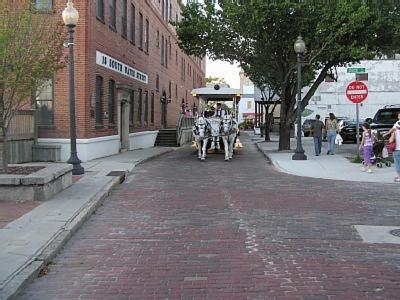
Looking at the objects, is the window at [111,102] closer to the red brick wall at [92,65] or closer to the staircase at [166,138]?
the red brick wall at [92,65]

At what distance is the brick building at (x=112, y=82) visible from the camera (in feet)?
66.7

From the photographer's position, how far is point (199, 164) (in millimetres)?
20547

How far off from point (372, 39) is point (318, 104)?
28.8 m

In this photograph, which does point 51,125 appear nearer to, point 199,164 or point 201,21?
point 199,164

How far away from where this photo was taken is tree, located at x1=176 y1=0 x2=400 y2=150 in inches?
854

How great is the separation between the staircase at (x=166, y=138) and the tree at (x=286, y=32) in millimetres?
8699

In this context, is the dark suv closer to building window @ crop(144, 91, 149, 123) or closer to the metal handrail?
the metal handrail

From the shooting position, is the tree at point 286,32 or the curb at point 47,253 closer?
the curb at point 47,253

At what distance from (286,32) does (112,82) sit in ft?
25.6

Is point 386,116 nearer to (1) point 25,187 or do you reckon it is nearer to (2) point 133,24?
(2) point 133,24

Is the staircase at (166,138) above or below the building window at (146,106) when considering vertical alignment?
below

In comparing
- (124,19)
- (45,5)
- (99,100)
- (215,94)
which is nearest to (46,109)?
(99,100)

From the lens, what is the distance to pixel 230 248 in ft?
24.6

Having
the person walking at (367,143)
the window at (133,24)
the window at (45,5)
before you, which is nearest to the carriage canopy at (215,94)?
the window at (133,24)
